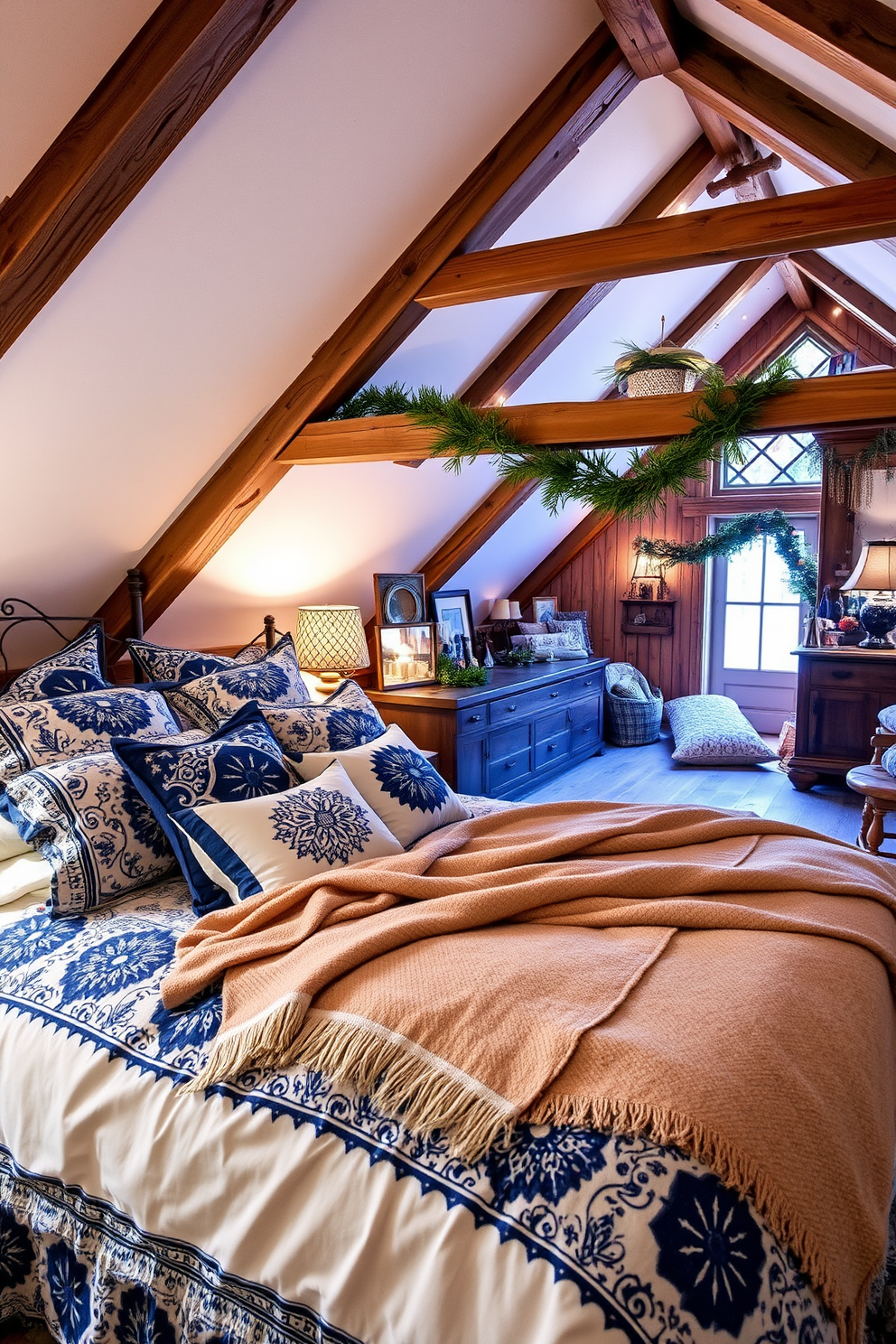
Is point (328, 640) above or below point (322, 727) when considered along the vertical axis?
above

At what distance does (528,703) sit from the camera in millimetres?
5258

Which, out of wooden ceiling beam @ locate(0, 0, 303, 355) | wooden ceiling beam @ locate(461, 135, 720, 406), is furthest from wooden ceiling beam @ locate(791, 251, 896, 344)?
wooden ceiling beam @ locate(0, 0, 303, 355)

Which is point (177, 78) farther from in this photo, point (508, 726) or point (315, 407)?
point (508, 726)

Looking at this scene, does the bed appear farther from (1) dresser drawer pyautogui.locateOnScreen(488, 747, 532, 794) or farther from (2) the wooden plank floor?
(1) dresser drawer pyautogui.locateOnScreen(488, 747, 532, 794)

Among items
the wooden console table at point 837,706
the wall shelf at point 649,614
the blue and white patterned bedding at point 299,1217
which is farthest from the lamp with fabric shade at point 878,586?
the blue and white patterned bedding at point 299,1217

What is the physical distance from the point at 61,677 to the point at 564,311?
312cm

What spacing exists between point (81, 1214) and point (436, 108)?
10.2 ft

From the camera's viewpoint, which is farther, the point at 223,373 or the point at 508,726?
the point at 508,726

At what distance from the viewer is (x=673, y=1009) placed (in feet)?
4.67

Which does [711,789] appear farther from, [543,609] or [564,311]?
[564,311]

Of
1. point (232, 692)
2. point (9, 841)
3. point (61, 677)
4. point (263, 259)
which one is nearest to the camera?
point (9, 841)

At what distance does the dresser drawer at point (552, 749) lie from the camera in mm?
5461

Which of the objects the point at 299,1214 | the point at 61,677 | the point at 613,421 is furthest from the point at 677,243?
the point at 299,1214

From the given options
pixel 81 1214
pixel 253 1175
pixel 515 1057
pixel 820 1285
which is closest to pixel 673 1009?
pixel 515 1057
